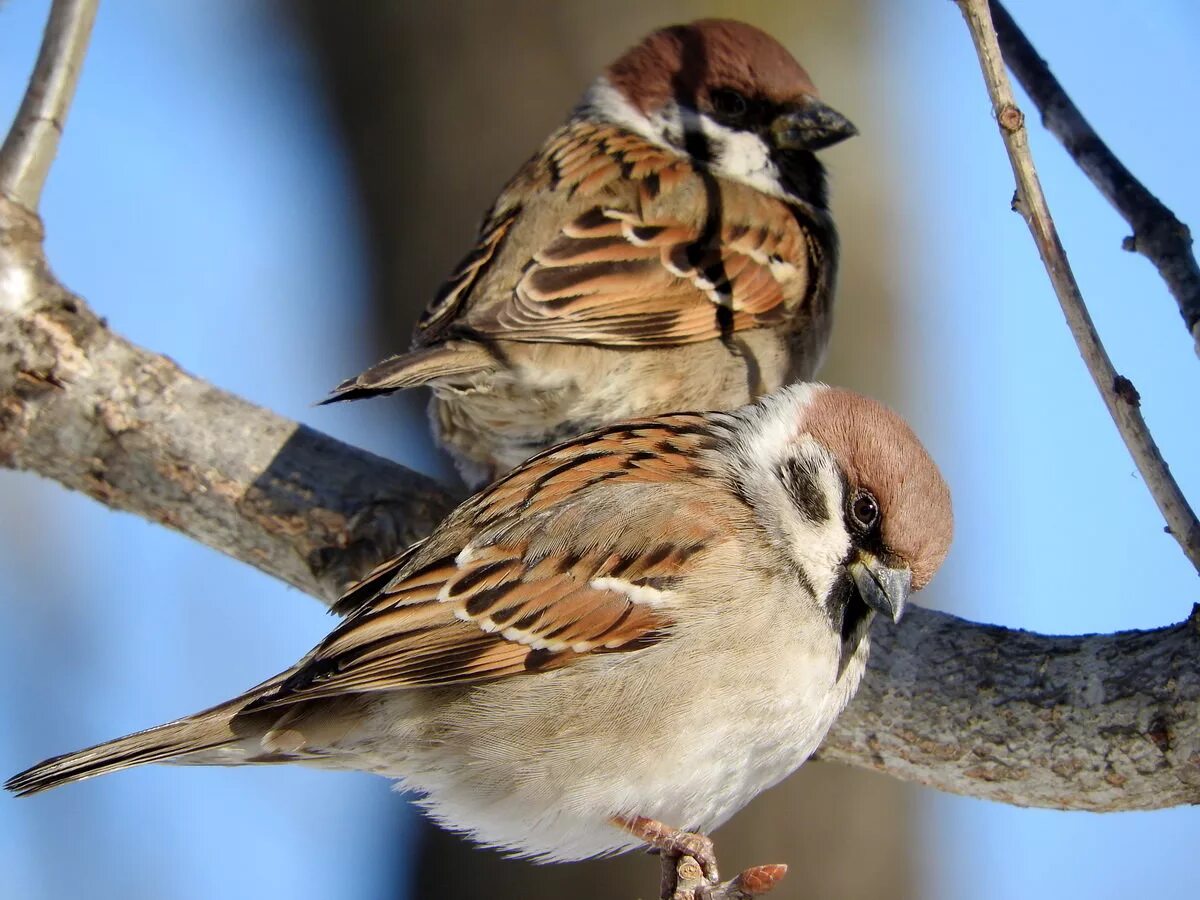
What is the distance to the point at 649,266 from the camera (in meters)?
3.78

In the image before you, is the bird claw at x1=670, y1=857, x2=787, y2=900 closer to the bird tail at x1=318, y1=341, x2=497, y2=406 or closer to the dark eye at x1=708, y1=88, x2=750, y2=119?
the bird tail at x1=318, y1=341, x2=497, y2=406

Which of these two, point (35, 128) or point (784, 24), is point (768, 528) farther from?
point (784, 24)

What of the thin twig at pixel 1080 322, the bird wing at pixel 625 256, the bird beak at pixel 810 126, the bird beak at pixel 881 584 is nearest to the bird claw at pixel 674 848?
the bird beak at pixel 881 584

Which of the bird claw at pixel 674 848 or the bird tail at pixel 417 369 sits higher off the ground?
the bird tail at pixel 417 369

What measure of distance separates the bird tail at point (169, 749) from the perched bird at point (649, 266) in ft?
2.45

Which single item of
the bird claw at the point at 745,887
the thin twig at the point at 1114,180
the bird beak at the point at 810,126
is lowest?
the bird claw at the point at 745,887

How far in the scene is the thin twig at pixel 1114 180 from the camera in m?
2.71

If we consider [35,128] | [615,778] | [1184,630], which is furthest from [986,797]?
[35,128]

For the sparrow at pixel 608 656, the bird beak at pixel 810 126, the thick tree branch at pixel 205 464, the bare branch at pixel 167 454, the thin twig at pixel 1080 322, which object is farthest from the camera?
the bird beak at pixel 810 126

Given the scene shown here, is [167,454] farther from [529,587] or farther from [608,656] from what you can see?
[608,656]

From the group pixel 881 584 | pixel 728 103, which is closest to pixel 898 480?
pixel 881 584

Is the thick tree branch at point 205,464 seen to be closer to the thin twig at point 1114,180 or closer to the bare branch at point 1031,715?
the bare branch at point 1031,715

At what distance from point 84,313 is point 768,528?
1.85 meters

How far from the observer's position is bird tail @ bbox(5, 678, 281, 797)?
102 inches
